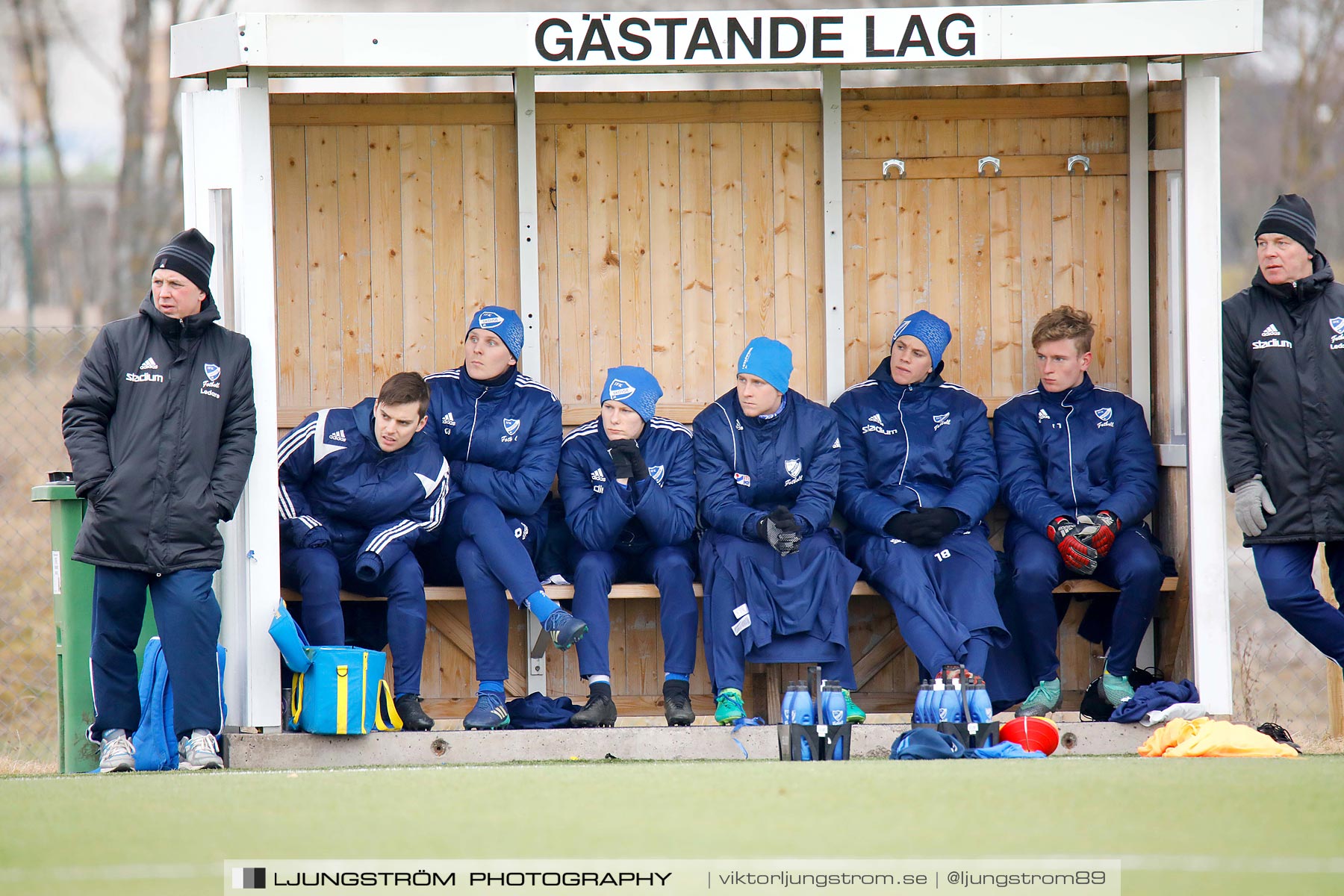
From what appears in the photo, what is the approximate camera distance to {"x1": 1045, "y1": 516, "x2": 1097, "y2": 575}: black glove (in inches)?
218

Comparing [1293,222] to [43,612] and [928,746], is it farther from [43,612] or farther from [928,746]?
[43,612]

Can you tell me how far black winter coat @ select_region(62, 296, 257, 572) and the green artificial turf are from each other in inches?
29.8

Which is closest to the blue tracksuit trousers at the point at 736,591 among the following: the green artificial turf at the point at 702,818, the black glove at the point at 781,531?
the black glove at the point at 781,531

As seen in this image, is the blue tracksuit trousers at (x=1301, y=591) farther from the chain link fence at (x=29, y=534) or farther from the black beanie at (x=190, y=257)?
the chain link fence at (x=29, y=534)

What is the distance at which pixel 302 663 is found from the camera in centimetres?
505

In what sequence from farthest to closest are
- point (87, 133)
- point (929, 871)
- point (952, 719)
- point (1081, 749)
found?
point (87, 133)
point (1081, 749)
point (952, 719)
point (929, 871)

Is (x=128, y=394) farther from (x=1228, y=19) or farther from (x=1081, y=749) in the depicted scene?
(x=1228, y=19)

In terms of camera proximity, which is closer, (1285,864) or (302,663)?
(1285,864)

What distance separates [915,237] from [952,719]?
84.9 inches

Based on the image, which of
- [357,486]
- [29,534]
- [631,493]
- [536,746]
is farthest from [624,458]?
[29,534]

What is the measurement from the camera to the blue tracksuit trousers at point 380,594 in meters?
5.25

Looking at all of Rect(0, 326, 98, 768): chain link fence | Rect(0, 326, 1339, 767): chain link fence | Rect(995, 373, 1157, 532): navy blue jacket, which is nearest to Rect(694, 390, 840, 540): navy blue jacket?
Rect(995, 373, 1157, 532): navy blue jacket

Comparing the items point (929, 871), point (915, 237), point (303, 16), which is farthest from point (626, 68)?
point (929, 871)

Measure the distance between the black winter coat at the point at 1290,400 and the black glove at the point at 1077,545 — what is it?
0.52 m
